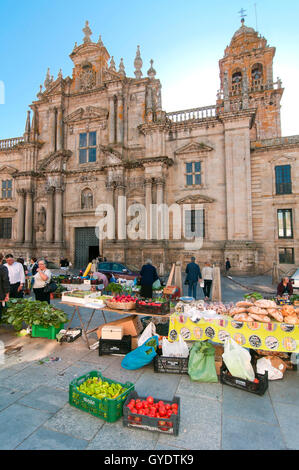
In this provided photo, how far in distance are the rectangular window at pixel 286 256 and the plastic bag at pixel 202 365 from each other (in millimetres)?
17168

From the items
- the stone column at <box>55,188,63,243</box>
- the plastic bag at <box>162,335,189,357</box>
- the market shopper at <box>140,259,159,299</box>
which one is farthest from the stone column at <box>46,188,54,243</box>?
the plastic bag at <box>162,335,189,357</box>

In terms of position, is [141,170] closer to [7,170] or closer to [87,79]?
[87,79]

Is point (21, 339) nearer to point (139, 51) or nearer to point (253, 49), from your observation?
point (139, 51)

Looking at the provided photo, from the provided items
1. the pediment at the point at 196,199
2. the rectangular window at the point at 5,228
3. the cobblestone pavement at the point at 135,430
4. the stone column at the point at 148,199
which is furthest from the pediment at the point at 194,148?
the rectangular window at the point at 5,228

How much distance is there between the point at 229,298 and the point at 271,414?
28.2ft

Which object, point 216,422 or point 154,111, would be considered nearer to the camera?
point 216,422

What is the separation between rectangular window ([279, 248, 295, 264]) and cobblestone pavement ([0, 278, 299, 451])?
641 inches

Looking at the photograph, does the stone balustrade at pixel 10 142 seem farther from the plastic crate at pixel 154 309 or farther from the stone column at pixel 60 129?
the plastic crate at pixel 154 309

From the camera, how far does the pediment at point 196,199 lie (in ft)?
67.2

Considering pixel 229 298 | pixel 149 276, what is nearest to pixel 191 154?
pixel 229 298

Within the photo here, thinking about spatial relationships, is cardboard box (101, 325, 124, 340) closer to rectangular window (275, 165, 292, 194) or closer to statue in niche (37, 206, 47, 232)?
rectangular window (275, 165, 292, 194)

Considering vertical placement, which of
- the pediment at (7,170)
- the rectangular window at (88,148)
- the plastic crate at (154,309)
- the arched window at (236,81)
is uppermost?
the arched window at (236,81)

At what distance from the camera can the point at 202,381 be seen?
456 cm

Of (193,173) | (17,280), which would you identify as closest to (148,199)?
(193,173)
